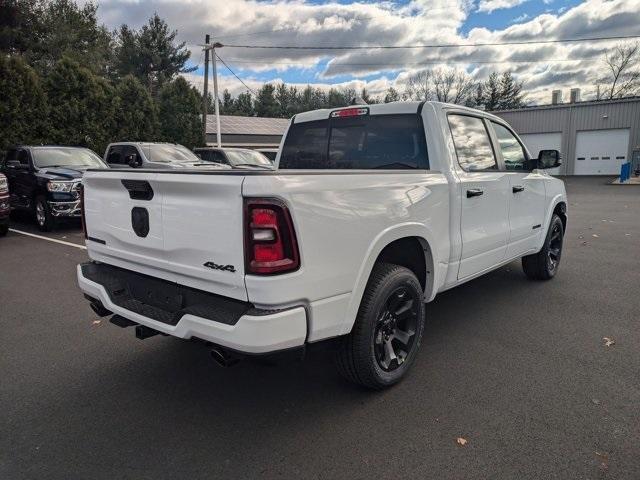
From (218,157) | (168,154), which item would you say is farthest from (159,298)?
(218,157)

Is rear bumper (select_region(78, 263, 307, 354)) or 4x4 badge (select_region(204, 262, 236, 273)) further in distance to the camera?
4x4 badge (select_region(204, 262, 236, 273))

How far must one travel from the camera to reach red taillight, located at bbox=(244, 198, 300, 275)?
7.50 ft

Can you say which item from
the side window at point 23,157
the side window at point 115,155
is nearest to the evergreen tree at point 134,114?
the side window at point 115,155

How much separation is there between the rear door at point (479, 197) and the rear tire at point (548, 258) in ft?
4.60

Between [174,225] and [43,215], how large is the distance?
8.74m

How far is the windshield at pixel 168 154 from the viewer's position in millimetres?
12344

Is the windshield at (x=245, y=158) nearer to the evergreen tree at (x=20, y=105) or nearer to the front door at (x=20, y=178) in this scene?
the front door at (x=20, y=178)

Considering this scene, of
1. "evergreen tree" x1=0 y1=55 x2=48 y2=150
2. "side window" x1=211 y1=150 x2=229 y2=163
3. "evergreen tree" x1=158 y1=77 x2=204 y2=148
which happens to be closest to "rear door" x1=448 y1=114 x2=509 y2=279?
"side window" x1=211 y1=150 x2=229 y2=163

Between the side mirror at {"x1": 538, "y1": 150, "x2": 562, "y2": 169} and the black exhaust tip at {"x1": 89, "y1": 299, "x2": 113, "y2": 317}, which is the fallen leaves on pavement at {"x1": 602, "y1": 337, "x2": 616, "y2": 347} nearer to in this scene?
the side mirror at {"x1": 538, "y1": 150, "x2": 562, "y2": 169}

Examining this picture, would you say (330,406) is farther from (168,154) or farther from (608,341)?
(168,154)

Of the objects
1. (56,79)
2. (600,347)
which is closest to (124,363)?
(600,347)

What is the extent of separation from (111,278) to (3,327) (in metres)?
2.03

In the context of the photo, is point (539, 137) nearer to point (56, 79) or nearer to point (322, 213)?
point (56, 79)

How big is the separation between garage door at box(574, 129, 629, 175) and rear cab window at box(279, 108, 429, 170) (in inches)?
1232
